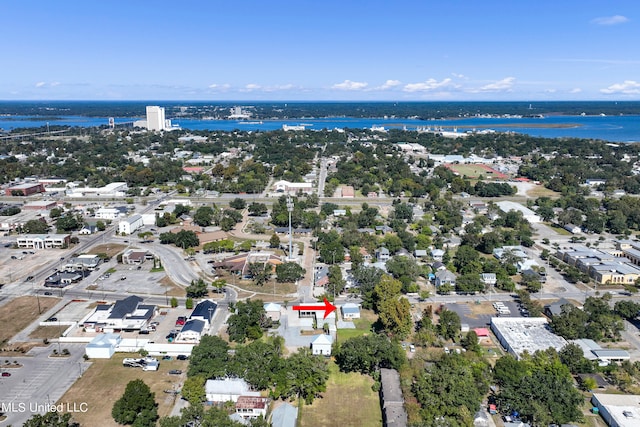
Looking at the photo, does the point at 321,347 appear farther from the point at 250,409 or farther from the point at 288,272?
the point at 288,272

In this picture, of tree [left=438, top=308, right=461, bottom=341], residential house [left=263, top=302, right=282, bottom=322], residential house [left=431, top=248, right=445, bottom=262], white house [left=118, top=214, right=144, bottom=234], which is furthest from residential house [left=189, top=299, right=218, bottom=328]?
white house [left=118, top=214, right=144, bottom=234]

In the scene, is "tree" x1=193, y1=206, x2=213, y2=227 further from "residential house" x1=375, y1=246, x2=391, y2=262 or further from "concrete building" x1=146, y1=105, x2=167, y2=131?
"concrete building" x1=146, y1=105, x2=167, y2=131

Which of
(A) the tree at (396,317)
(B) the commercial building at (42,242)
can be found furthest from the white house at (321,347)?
(B) the commercial building at (42,242)

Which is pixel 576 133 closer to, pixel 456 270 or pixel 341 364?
pixel 456 270

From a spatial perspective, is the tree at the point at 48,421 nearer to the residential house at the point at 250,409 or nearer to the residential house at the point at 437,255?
the residential house at the point at 250,409

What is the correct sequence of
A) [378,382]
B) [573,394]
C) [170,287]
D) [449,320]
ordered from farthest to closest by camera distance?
[170,287]
[449,320]
[378,382]
[573,394]

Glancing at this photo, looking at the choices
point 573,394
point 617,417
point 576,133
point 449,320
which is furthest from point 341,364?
point 576,133

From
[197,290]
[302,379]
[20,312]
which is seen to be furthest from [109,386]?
[20,312]
